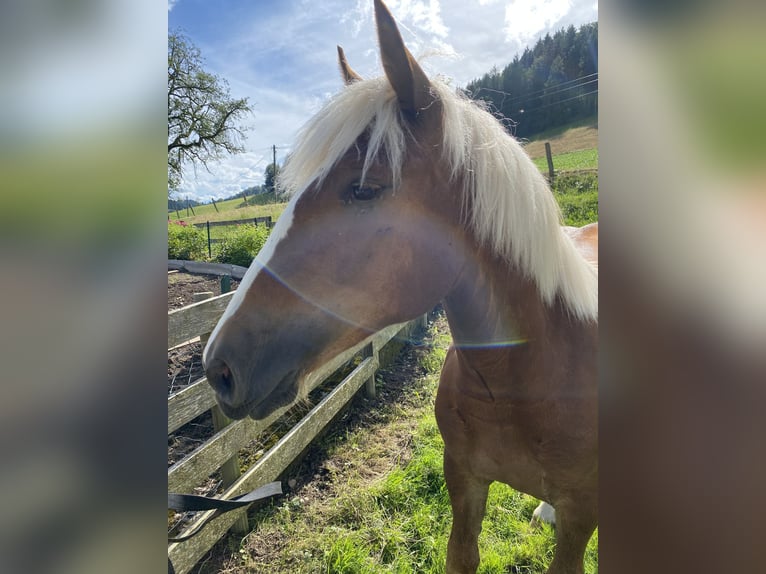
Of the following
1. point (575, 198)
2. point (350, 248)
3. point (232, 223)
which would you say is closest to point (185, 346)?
point (350, 248)

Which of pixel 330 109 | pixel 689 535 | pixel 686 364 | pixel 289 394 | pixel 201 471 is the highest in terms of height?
pixel 330 109

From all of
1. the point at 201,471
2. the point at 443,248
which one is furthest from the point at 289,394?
the point at 201,471

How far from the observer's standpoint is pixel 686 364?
0.37m

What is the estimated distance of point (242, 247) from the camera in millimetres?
7559

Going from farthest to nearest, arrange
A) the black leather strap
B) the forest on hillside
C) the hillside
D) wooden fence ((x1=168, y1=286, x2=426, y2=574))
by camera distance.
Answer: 1. wooden fence ((x1=168, y1=286, x2=426, y2=574))
2. the forest on hillside
3. the black leather strap
4. the hillside

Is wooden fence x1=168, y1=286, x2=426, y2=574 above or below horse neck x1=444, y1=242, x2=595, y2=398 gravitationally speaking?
below

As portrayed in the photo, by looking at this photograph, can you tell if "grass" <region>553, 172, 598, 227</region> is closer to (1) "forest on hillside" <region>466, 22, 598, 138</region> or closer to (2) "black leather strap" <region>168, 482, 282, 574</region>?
(1) "forest on hillside" <region>466, 22, 598, 138</region>

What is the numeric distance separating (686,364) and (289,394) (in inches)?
39.1

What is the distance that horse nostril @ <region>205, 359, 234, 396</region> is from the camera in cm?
105

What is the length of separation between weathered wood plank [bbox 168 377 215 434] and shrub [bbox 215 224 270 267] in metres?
5.35

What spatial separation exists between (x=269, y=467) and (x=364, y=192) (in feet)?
7.13

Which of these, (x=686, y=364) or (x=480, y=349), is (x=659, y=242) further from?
(x=480, y=349)

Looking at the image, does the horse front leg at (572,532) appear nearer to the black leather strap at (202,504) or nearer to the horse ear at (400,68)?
the black leather strap at (202,504)

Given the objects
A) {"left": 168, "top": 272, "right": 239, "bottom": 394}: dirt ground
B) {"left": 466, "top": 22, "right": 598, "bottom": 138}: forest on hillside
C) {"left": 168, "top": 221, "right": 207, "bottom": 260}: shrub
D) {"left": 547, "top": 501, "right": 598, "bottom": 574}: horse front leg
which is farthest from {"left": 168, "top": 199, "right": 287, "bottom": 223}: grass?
{"left": 547, "top": 501, "right": 598, "bottom": 574}: horse front leg
